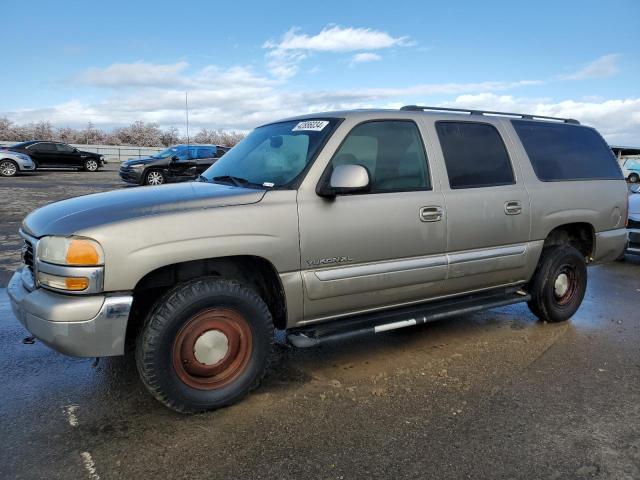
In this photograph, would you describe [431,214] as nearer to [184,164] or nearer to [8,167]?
[184,164]

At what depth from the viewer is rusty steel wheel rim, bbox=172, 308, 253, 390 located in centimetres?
305

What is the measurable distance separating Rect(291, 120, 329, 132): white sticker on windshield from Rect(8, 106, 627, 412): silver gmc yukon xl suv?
0.02 metres

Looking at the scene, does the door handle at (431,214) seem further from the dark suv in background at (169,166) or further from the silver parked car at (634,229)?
the dark suv in background at (169,166)

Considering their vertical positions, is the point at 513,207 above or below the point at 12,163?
below

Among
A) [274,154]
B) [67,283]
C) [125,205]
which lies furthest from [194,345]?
[274,154]

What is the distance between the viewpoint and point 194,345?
308 centimetres

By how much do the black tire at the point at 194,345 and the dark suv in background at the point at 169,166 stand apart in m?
13.6

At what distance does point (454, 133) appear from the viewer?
4.17m

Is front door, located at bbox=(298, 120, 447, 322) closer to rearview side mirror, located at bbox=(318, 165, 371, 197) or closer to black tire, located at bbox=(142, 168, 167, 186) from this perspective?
rearview side mirror, located at bbox=(318, 165, 371, 197)

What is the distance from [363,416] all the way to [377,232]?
120 centimetres

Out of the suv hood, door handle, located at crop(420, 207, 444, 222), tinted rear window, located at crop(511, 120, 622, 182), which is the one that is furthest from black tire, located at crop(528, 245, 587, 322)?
the suv hood

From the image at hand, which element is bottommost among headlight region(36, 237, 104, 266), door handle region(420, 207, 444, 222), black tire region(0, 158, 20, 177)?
headlight region(36, 237, 104, 266)

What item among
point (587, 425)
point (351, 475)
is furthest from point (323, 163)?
point (587, 425)

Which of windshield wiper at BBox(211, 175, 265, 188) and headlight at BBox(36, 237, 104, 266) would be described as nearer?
headlight at BBox(36, 237, 104, 266)
